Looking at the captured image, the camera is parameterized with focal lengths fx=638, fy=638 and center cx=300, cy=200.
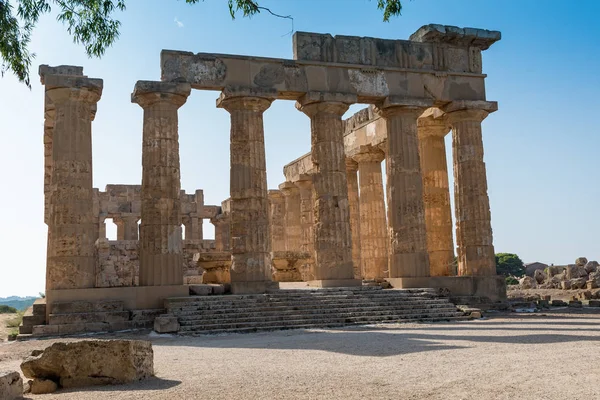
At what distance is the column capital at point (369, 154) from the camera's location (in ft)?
83.5

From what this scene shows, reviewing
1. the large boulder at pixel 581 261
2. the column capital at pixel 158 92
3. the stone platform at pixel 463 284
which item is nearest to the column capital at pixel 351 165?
the stone platform at pixel 463 284

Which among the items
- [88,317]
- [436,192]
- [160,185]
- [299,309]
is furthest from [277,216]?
[88,317]

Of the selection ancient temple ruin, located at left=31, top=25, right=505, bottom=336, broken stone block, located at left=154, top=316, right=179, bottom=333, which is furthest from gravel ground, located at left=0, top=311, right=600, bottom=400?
ancient temple ruin, located at left=31, top=25, right=505, bottom=336

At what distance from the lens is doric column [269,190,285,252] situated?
33281mm

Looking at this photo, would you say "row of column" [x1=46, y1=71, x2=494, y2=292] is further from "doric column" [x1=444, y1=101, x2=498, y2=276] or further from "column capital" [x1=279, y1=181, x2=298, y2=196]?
"column capital" [x1=279, y1=181, x2=298, y2=196]

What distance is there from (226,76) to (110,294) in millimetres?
7054

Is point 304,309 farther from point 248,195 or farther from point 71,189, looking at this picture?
point 71,189

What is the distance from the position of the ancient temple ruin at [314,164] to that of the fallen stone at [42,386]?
8760mm

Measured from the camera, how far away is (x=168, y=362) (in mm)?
9805

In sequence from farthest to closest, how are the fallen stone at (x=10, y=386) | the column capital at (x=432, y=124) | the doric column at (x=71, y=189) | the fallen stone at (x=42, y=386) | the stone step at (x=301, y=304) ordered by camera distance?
the column capital at (x=432, y=124) → the doric column at (x=71, y=189) → the stone step at (x=301, y=304) → the fallen stone at (x=42, y=386) → the fallen stone at (x=10, y=386)

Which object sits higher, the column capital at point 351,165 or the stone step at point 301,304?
the column capital at point 351,165

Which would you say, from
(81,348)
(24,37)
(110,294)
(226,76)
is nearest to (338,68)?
(226,76)

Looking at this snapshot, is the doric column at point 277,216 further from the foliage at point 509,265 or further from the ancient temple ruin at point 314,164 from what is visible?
the foliage at point 509,265

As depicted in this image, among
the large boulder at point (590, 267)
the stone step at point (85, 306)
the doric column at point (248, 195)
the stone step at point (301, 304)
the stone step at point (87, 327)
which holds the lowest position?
the stone step at point (87, 327)
